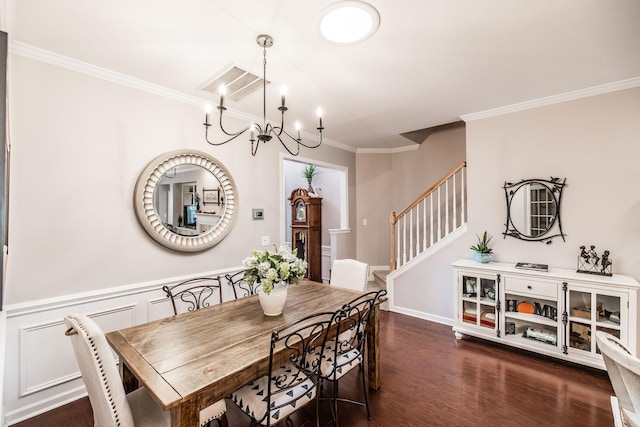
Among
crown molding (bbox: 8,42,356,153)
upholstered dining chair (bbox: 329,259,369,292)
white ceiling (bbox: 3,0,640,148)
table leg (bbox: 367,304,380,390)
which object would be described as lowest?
table leg (bbox: 367,304,380,390)

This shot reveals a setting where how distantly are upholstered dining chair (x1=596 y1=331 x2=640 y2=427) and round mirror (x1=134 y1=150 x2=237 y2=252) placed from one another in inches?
115

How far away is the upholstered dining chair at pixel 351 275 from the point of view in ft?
8.84

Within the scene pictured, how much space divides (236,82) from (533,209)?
3257 millimetres

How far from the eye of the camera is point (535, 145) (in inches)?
120

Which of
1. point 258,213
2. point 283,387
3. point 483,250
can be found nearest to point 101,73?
point 258,213

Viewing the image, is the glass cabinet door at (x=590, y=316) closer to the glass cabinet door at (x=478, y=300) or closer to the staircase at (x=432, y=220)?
the glass cabinet door at (x=478, y=300)

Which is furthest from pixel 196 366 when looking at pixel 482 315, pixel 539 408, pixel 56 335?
pixel 482 315

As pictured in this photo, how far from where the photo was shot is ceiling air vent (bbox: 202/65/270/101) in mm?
2348

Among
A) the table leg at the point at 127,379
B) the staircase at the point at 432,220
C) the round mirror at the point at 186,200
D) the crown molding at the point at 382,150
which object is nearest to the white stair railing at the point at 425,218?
the staircase at the point at 432,220

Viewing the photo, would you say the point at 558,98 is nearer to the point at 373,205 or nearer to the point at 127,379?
the point at 373,205

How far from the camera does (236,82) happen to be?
2.50 m

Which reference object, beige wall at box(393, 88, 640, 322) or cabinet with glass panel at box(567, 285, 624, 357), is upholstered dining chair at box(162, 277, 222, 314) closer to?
beige wall at box(393, 88, 640, 322)

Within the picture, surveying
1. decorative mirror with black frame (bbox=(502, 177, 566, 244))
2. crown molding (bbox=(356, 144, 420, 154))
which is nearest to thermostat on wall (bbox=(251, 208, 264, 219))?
crown molding (bbox=(356, 144, 420, 154))

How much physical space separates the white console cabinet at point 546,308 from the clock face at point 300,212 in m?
2.91
